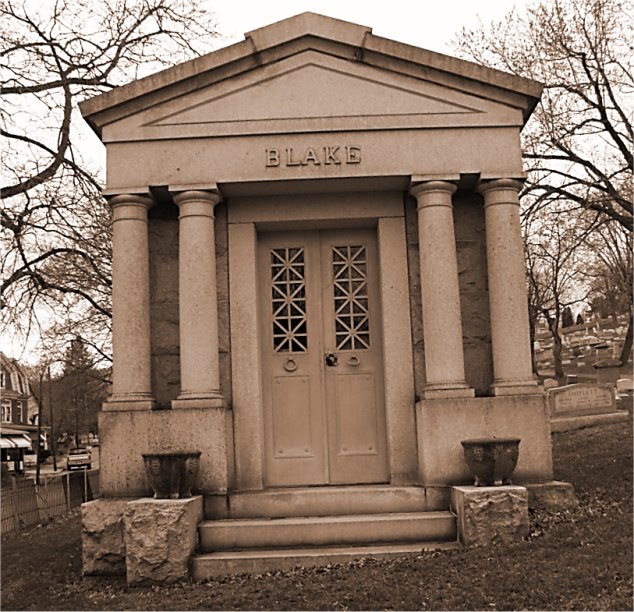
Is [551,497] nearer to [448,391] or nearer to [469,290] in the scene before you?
[448,391]

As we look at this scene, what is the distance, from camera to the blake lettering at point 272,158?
840 cm

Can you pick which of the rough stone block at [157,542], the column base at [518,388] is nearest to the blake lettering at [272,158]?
the column base at [518,388]

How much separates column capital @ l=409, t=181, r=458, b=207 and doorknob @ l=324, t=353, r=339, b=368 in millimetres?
1822

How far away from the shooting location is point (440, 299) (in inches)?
322

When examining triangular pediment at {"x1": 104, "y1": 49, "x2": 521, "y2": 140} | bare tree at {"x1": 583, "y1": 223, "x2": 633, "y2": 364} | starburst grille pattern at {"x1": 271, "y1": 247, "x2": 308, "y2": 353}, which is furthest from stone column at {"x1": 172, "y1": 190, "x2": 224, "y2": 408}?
bare tree at {"x1": 583, "y1": 223, "x2": 633, "y2": 364}

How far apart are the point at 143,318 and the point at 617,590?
488cm

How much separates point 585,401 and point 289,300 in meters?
13.8

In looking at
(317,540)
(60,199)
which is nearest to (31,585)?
(317,540)

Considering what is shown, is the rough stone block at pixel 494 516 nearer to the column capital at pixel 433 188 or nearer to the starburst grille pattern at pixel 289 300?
the starburst grille pattern at pixel 289 300

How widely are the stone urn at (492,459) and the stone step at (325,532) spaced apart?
0.48 m

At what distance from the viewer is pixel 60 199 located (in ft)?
51.8

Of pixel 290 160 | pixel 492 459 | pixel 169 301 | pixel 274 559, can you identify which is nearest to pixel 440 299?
pixel 492 459

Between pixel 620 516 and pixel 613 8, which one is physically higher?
pixel 613 8

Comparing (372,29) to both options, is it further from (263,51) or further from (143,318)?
(143,318)
